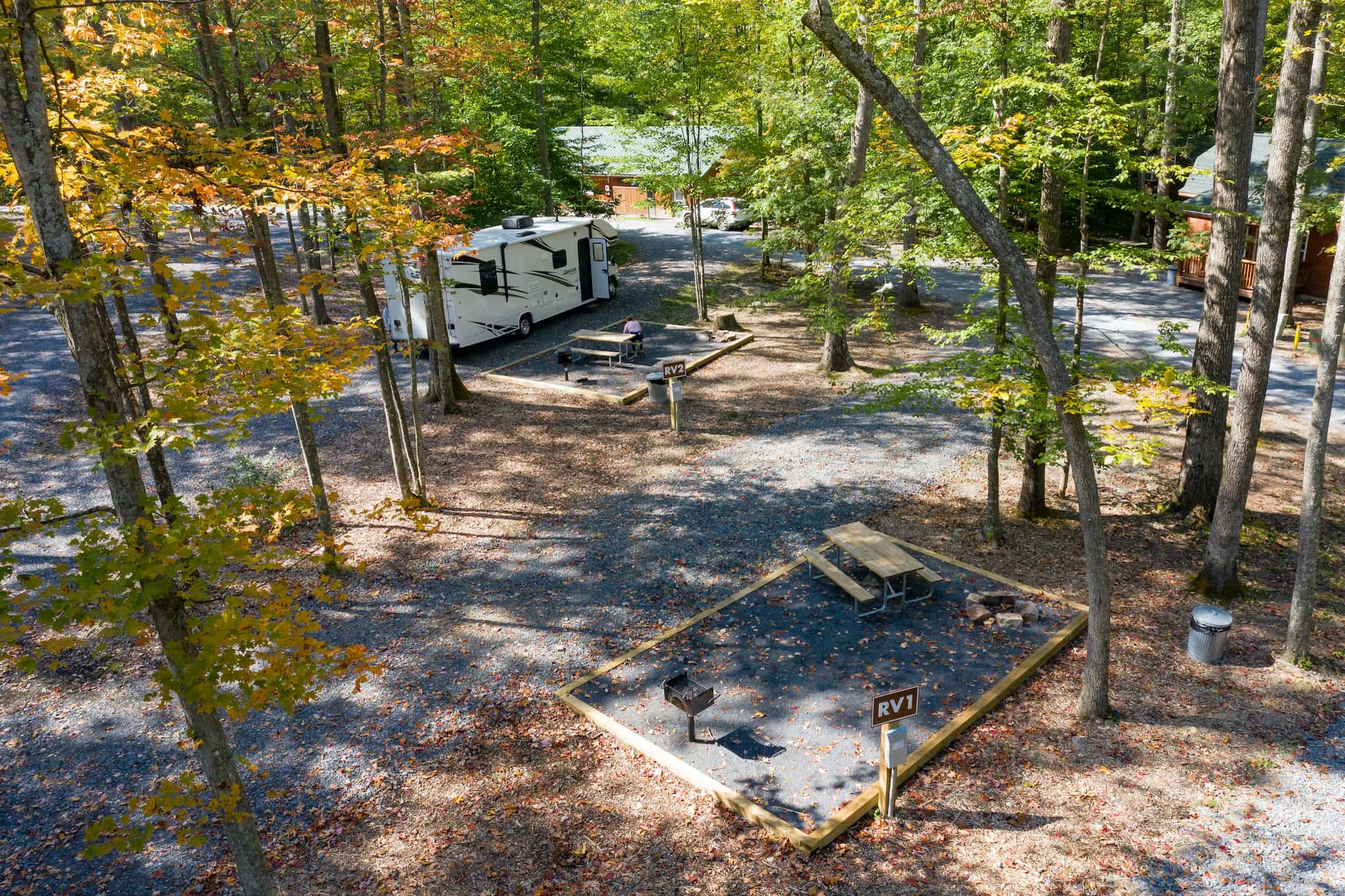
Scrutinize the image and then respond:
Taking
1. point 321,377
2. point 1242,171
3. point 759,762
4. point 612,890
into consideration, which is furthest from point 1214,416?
point 321,377

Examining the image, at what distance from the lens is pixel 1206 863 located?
640 cm

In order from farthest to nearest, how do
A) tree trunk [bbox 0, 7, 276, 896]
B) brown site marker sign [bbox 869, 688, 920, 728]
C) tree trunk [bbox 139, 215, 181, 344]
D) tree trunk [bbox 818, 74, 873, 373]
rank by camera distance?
tree trunk [bbox 818, 74, 873, 373] < brown site marker sign [bbox 869, 688, 920, 728] < tree trunk [bbox 139, 215, 181, 344] < tree trunk [bbox 0, 7, 276, 896]

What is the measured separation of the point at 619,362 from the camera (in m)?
19.7

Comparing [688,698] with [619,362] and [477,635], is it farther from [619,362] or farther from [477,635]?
[619,362]

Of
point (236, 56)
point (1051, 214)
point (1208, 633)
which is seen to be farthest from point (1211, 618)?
point (236, 56)

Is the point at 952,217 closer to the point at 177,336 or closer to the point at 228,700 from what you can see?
the point at 177,336

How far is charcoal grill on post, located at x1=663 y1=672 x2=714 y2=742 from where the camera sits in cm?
780

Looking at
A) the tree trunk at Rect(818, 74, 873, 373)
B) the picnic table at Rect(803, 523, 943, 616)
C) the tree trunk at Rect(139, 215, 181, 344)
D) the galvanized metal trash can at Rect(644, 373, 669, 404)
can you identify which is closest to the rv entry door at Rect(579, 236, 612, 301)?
the galvanized metal trash can at Rect(644, 373, 669, 404)

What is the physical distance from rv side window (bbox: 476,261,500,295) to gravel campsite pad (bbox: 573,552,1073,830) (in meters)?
12.3

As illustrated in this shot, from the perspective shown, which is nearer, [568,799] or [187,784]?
[187,784]

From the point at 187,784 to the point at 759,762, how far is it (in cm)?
464

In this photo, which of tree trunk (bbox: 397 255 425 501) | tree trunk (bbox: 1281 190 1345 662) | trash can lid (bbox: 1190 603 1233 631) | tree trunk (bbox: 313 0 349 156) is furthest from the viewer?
tree trunk (bbox: 397 255 425 501)

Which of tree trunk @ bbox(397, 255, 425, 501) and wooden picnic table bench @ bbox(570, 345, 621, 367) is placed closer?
tree trunk @ bbox(397, 255, 425, 501)

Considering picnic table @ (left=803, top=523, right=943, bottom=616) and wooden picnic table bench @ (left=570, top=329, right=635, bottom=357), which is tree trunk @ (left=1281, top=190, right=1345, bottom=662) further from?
wooden picnic table bench @ (left=570, top=329, right=635, bottom=357)
